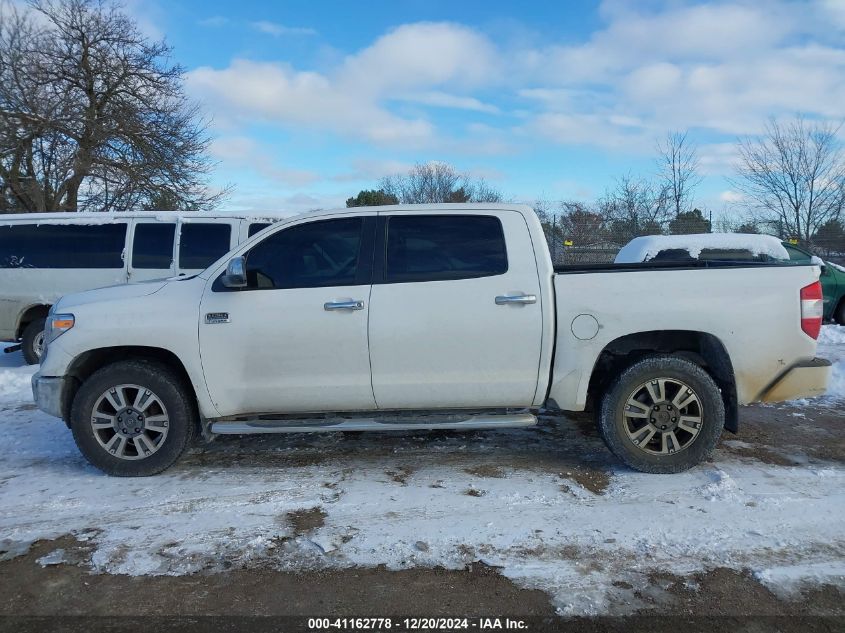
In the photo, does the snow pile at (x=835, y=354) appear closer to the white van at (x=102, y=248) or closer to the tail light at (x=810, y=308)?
the tail light at (x=810, y=308)

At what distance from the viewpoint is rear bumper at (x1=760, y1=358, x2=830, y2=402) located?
4.14m

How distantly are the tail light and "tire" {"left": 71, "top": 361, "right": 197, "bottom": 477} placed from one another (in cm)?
437

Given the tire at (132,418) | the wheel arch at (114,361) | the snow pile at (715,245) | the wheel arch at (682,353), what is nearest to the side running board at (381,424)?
the tire at (132,418)

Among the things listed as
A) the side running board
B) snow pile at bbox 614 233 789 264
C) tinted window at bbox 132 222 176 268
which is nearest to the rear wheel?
snow pile at bbox 614 233 789 264

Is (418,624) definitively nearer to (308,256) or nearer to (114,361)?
(308,256)

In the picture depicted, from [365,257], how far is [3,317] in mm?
6992

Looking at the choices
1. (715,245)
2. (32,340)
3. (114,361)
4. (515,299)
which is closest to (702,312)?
(515,299)

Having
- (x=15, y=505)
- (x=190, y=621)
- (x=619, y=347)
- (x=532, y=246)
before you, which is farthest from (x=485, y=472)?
(x=15, y=505)

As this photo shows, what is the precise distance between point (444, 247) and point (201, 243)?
5453 mm

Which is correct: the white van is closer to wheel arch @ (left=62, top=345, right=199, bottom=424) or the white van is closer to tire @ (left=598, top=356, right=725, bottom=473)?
wheel arch @ (left=62, top=345, right=199, bottom=424)

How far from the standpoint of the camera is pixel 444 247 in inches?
175

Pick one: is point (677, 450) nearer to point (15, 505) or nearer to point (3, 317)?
point (15, 505)

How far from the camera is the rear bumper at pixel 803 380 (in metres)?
4.14

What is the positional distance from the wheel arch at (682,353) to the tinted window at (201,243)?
609cm
